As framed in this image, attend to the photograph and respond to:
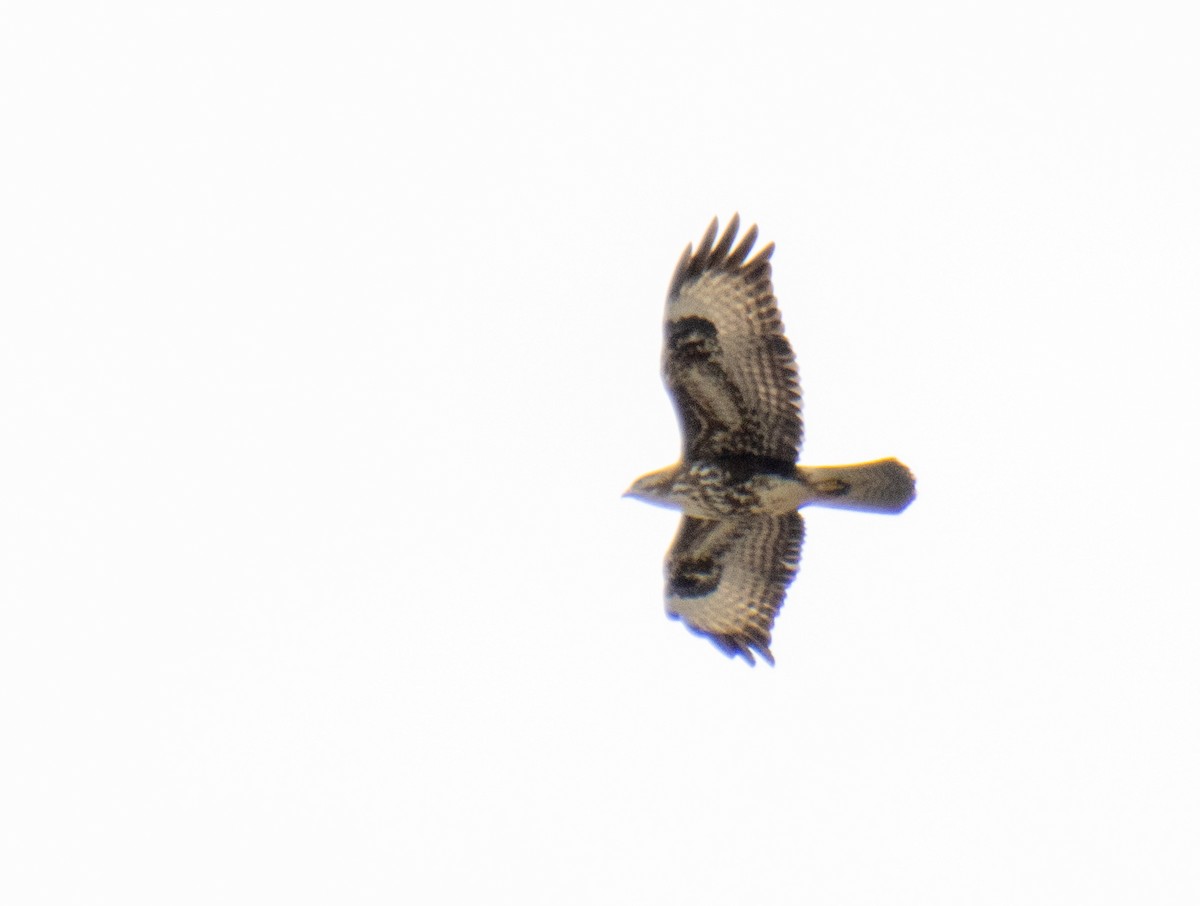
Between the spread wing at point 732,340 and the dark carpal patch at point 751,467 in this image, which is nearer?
the spread wing at point 732,340

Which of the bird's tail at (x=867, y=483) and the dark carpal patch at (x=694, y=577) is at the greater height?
the bird's tail at (x=867, y=483)

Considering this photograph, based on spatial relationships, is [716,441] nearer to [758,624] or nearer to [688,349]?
[688,349]

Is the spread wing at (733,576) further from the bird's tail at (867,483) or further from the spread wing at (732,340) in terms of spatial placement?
the spread wing at (732,340)

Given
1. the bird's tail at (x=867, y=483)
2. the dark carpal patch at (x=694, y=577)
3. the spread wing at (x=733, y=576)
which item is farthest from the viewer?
the dark carpal patch at (x=694, y=577)

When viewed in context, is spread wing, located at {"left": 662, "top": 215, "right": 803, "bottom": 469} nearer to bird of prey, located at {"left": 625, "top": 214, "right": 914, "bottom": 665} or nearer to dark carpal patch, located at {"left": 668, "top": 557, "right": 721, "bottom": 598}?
bird of prey, located at {"left": 625, "top": 214, "right": 914, "bottom": 665}

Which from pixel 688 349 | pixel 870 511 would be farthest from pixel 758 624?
pixel 688 349

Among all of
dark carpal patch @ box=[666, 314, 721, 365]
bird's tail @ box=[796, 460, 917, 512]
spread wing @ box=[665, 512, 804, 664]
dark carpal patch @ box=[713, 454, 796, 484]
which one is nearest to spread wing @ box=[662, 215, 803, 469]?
dark carpal patch @ box=[666, 314, 721, 365]

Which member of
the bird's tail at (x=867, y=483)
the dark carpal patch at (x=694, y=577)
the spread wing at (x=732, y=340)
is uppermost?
the spread wing at (x=732, y=340)

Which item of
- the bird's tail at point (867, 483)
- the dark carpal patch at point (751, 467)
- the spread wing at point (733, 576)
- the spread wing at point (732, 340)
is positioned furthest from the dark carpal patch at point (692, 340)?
the spread wing at point (733, 576)
